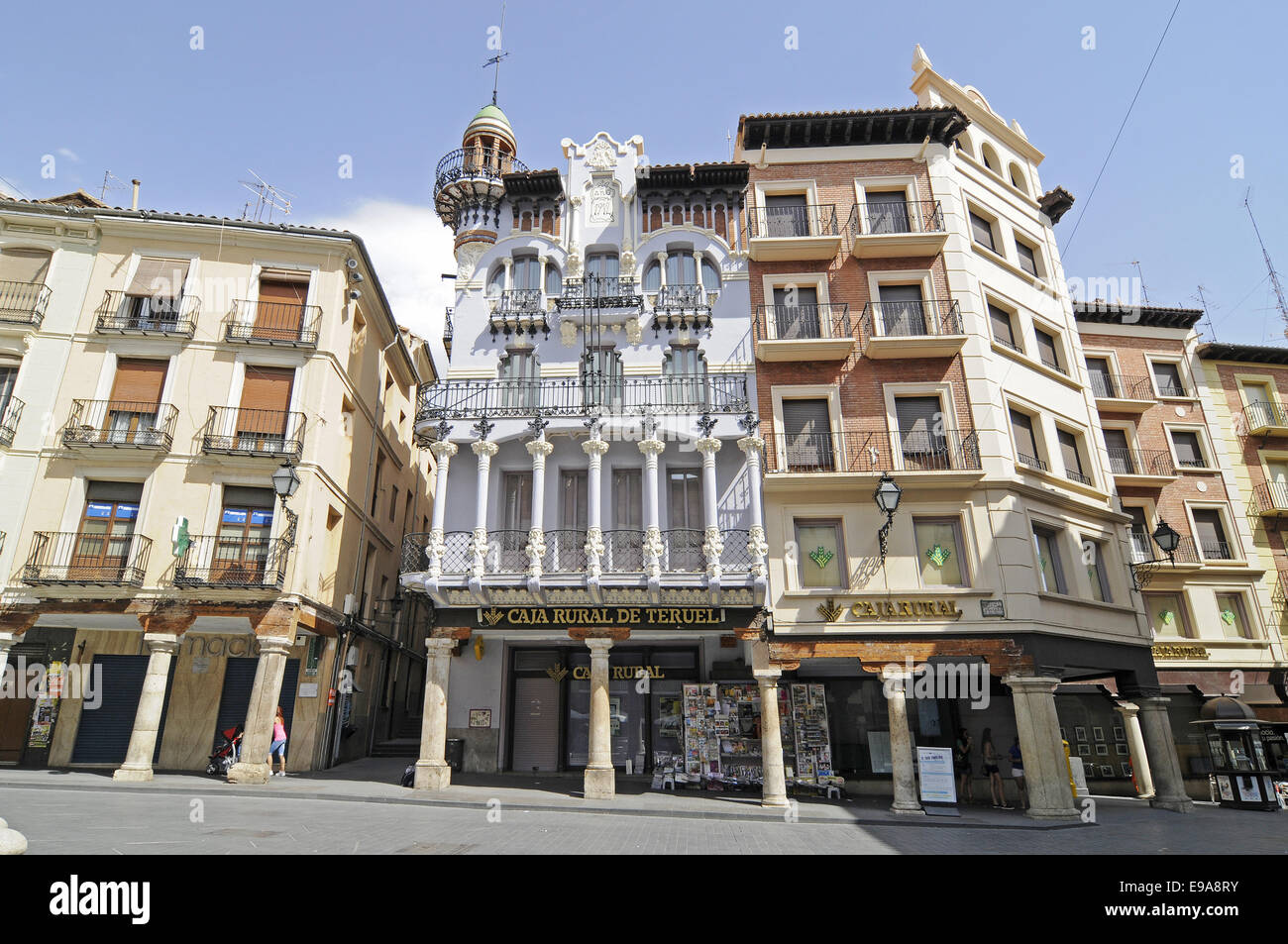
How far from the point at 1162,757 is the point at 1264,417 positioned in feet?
55.0

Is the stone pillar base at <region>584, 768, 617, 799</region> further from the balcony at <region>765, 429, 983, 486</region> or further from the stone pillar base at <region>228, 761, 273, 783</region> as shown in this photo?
the balcony at <region>765, 429, 983, 486</region>

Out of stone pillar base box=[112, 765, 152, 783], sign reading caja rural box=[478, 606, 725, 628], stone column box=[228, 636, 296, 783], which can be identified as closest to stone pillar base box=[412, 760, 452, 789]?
sign reading caja rural box=[478, 606, 725, 628]

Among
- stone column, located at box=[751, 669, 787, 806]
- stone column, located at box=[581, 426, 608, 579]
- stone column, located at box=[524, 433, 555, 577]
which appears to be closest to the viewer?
stone column, located at box=[751, 669, 787, 806]

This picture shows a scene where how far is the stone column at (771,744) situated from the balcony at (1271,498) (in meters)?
21.5

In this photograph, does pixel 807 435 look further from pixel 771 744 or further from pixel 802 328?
pixel 771 744

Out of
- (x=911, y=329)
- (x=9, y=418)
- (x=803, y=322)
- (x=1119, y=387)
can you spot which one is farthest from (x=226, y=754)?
(x=1119, y=387)

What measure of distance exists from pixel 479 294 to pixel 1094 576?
1929 cm

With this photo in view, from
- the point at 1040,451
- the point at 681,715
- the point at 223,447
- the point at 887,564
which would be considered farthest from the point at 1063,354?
the point at 223,447

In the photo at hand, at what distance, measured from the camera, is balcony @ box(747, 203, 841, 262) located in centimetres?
2020

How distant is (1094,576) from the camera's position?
19.2 m

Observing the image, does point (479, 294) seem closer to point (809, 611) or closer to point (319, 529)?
point (319, 529)

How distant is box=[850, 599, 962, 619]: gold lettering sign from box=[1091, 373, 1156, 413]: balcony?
13.1 metres

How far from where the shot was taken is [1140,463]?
80.8 ft

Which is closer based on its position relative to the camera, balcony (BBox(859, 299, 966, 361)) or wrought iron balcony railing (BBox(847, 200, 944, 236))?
balcony (BBox(859, 299, 966, 361))
